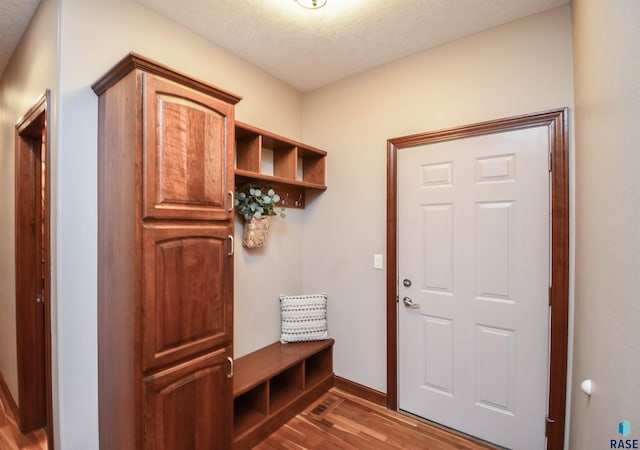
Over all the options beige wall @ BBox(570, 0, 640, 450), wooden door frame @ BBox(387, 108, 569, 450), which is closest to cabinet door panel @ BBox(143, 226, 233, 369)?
beige wall @ BBox(570, 0, 640, 450)

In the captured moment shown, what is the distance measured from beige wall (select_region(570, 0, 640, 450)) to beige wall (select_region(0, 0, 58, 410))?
228 centimetres

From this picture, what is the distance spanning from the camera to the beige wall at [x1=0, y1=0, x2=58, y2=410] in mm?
1617

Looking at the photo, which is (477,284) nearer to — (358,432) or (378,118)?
(358,432)

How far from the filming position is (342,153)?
272 centimetres

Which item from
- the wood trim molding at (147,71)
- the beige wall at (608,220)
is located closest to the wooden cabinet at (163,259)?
the wood trim molding at (147,71)

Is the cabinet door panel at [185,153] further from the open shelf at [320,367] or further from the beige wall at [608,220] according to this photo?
the open shelf at [320,367]

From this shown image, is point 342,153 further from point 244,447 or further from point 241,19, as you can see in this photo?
point 244,447

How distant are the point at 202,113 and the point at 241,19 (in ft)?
2.76

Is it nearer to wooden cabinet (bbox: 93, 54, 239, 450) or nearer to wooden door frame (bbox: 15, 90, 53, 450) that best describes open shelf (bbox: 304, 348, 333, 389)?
wooden cabinet (bbox: 93, 54, 239, 450)

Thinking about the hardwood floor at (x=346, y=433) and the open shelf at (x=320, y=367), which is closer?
the hardwood floor at (x=346, y=433)

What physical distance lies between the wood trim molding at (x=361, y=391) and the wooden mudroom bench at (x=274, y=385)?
85 mm

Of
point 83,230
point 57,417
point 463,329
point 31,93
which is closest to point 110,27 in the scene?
point 31,93

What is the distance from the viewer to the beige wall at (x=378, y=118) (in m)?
1.87

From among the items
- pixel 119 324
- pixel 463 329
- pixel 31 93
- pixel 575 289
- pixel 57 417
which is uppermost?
pixel 31 93
